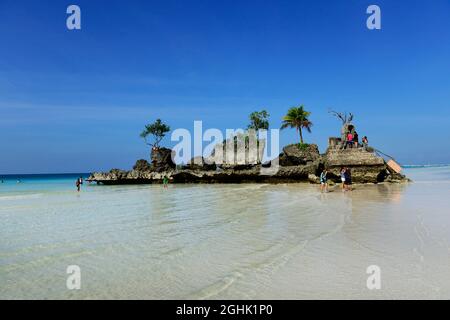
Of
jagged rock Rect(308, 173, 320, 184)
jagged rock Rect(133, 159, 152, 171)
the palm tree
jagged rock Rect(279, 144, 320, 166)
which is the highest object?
the palm tree

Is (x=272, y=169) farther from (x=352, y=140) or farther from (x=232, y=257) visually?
(x=232, y=257)

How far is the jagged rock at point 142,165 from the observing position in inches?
1757

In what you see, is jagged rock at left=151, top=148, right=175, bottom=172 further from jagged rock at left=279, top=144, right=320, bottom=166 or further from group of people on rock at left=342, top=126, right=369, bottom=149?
group of people on rock at left=342, top=126, right=369, bottom=149

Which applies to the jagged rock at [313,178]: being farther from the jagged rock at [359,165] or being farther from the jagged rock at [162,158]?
the jagged rock at [162,158]

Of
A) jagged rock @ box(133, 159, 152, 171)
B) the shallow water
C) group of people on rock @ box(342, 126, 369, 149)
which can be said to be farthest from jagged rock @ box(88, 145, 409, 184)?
the shallow water

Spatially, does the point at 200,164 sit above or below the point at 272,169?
above

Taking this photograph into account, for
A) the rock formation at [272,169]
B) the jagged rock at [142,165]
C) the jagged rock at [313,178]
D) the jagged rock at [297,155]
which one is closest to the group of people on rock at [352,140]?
the rock formation at [272,169]

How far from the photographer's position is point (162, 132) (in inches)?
2025

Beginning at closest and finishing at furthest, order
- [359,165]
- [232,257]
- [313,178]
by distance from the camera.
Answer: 1. [232,257]
2. [359,165]
3. [313,178]

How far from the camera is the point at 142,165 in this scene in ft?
149

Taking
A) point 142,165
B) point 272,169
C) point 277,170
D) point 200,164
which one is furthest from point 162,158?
point 277,170

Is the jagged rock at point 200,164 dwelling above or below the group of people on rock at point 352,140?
below

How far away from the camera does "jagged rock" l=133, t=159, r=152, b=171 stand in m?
44.6
